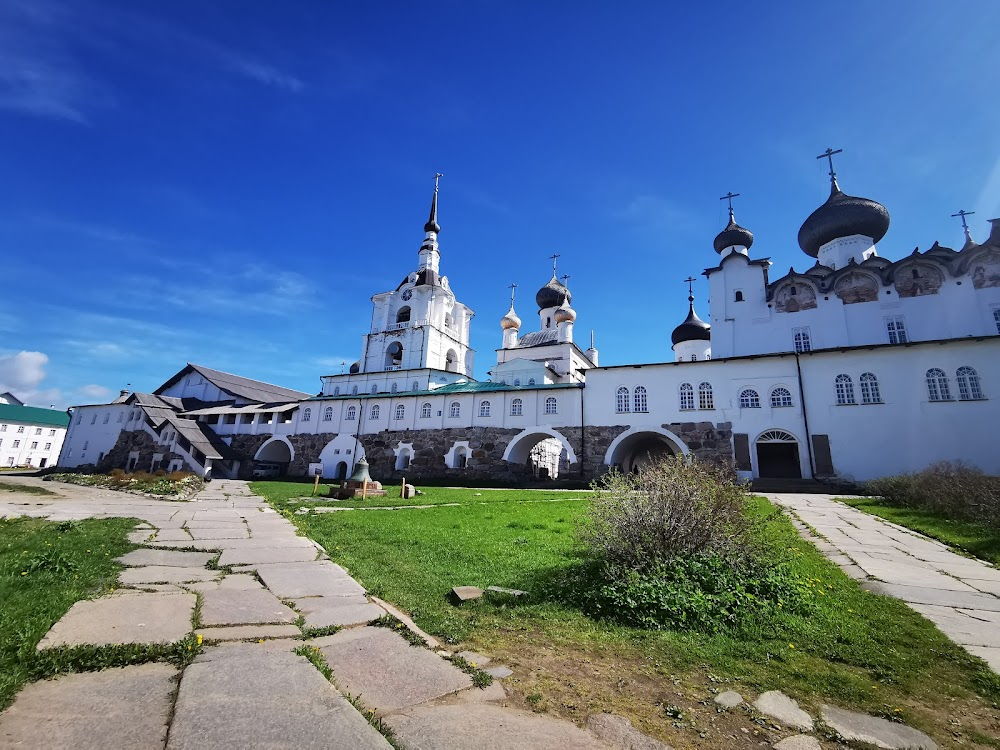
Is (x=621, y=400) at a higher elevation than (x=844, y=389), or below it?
below

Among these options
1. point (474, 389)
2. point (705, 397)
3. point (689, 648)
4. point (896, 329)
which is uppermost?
point (896, 329)

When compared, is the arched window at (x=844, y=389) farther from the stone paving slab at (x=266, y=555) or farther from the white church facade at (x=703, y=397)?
the stone paving slab at (x=266, y=555)

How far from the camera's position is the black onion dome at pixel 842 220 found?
2894 cm

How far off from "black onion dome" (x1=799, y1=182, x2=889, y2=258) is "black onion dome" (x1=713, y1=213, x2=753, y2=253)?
331 cm

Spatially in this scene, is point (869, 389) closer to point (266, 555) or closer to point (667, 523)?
point (667, 523)

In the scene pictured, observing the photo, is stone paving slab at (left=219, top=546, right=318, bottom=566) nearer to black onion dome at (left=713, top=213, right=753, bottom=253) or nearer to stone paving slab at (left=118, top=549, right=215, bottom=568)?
stone paving slab at (left=118, top=549, right=215, bottom=568)

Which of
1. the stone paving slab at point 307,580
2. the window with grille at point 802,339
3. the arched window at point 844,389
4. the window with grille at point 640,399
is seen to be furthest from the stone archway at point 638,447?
the stone paving slab at point 307,580

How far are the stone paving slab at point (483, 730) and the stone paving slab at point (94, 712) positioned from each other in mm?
996

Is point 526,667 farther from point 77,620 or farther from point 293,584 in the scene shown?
point 77,620

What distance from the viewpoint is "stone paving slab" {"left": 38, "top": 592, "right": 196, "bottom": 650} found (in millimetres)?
2859

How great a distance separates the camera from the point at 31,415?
A: 60469mm

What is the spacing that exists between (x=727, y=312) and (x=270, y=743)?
32594 millimetres

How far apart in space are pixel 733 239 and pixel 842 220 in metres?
6.08

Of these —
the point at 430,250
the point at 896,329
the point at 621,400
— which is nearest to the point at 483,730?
the point at 621,400
